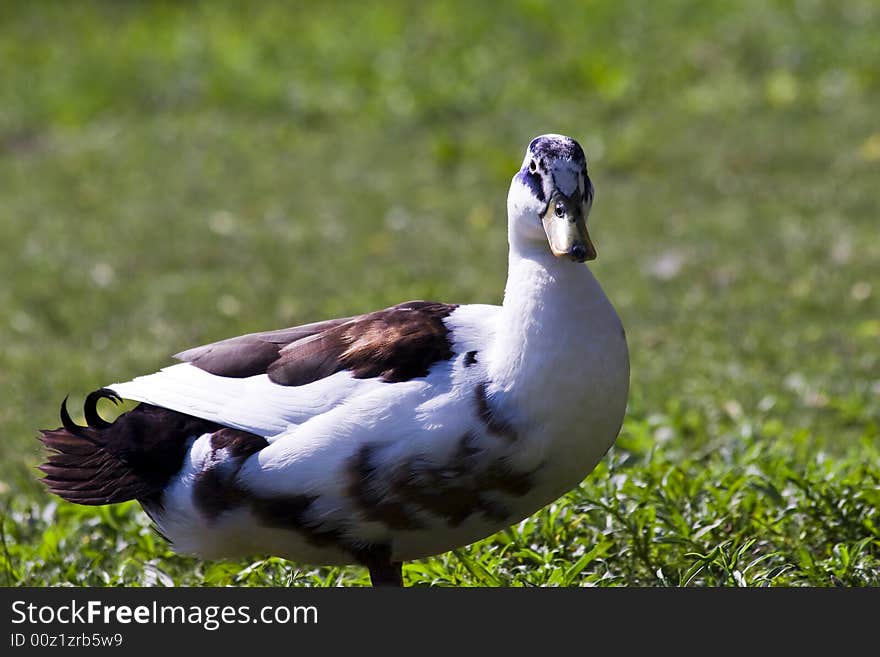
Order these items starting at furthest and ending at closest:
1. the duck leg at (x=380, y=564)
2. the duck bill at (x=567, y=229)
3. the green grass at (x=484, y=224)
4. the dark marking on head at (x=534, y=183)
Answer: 1. the green grass at (x=484, y=224)
2. the duck leg at (x=380, y=564)
3. the dark marking on head at (x=534, y=183)
4. the duck bill at (x=567, y=229)

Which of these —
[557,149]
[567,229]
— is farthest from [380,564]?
[557,149]

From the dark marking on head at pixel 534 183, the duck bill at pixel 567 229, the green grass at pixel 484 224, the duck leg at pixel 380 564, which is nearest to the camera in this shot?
the duck bill at pixel 567 229

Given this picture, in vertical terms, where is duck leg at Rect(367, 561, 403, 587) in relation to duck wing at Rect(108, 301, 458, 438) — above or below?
below

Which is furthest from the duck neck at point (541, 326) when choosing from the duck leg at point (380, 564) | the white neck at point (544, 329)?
the duck leg at point (380, 564)

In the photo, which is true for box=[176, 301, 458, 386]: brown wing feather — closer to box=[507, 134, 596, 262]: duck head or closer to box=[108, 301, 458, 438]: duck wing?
box=[108, 301, 458, 438]: duck wing

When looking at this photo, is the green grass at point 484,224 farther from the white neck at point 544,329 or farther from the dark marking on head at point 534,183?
the dark marking on head at point 534,183

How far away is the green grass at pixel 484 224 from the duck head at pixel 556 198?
3.04ft

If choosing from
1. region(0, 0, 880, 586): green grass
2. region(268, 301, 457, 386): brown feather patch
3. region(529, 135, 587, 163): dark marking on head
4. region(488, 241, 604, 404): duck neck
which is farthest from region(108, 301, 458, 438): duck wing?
A: region(0, 0, 880, 586): green grass

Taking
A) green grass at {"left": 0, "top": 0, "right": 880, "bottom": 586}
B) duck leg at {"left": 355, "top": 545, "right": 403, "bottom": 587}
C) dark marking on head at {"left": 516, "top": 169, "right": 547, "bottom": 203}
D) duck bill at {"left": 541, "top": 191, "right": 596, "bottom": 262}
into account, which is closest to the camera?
duck bill at {"left": 541, "top": 191, "right": 596, "bottom": 262}

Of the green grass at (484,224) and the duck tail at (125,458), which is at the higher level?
the green grass at (484,224)

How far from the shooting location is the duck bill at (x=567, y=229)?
114 inches

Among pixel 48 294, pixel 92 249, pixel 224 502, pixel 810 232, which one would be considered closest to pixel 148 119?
pixel 92 249

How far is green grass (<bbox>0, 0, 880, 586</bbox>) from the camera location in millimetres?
3877

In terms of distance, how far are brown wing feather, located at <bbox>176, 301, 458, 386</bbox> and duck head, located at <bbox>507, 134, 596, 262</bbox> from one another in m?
0.33
